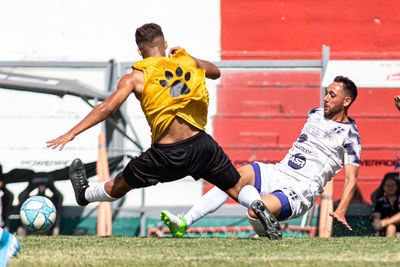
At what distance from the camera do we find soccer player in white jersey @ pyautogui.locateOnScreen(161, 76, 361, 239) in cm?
661

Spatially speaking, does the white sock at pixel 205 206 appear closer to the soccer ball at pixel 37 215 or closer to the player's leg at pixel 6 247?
the soccer ball at pixel 37 215

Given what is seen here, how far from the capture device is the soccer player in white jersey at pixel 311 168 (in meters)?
6.61

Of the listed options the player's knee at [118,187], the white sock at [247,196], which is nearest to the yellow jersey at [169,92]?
the player's knee at [118,187]

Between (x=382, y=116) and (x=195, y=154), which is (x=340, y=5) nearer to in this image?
(x=382, y=116)

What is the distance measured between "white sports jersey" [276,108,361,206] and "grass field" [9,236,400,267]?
2.44 ft

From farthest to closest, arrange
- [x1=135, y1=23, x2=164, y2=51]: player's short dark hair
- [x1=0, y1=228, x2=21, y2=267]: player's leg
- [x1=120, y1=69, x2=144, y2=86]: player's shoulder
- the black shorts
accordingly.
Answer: [x1=135, y1=23, x2=164, y2=51]: player's short dark hair < the black shorts < [x1=120, y1=69, x2=144, y2=86]: player's shoulder < [x1=0, y1=228, x2=21, y2=267]: player's leg

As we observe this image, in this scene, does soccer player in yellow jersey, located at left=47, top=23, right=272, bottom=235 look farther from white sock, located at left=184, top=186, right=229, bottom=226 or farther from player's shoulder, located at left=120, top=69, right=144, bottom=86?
white sock, located at left=184, top=186, right=229, bottom=226

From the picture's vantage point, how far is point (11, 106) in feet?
32.0

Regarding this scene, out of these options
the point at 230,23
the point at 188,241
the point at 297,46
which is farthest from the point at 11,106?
the point at 188,241

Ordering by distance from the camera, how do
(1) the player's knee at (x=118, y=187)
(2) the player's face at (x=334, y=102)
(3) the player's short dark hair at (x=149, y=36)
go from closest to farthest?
1. (3) the player's short dark hair at (x=149, y=36)
2. (1) the player's knee at (x=118, y=187)
3. (2) the player's face at (x=334, y=102)

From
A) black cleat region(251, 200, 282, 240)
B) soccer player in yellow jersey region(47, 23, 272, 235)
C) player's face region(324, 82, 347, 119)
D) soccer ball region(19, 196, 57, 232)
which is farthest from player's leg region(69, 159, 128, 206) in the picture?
player's face region(324, 82, 347, 119)

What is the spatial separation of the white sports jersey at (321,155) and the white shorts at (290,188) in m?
0.01

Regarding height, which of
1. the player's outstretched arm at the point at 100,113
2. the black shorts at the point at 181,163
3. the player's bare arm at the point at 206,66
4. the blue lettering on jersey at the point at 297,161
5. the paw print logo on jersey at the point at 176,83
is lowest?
the blue lettering on jersey at the point at 297,161

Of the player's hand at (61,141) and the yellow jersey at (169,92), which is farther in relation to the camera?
the yellow jersey at (169,92)
